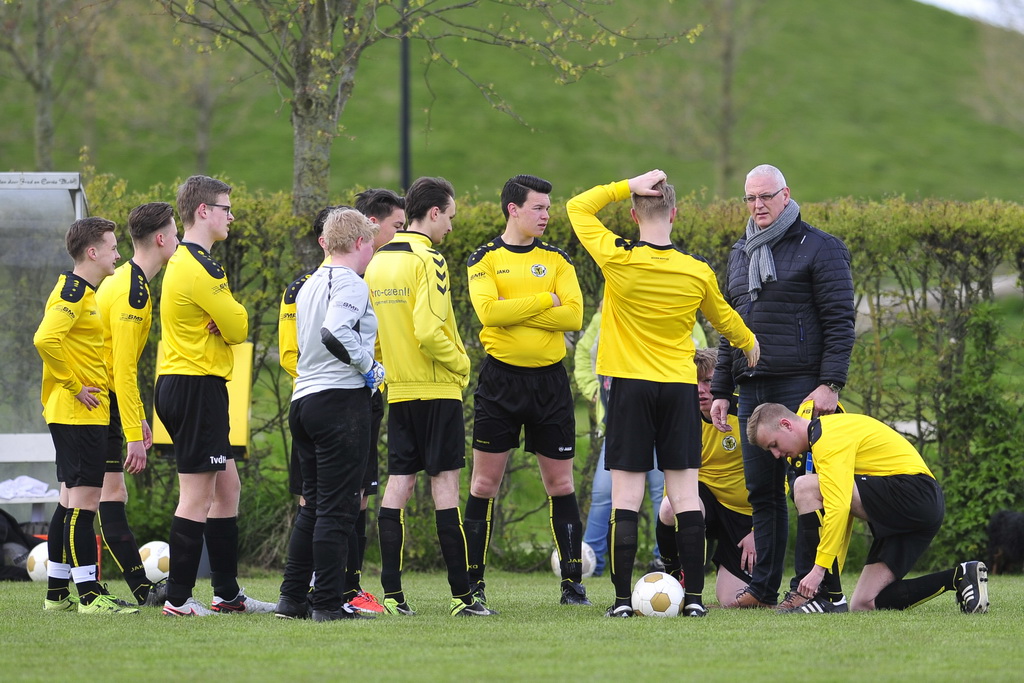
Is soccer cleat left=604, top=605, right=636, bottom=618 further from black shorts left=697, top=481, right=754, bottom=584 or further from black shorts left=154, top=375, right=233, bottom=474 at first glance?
black shorts left=154, top=375, right=233, bottom=474

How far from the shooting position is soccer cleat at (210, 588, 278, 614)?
21.0 feet

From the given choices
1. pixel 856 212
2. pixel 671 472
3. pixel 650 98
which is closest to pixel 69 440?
pixel 671 472

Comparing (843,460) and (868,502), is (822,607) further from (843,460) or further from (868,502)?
(843,460)

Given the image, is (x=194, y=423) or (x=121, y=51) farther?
(x=121, y=51)

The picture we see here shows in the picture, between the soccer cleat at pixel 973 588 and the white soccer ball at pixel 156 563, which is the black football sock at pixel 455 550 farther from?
the soccer cleat at pixel 973 588

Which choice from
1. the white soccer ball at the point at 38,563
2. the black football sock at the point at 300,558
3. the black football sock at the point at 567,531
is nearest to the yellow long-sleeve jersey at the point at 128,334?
the black football sock at the point at 300,558

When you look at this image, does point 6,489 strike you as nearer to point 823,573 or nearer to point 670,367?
point 670,367

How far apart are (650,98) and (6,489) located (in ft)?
69.1

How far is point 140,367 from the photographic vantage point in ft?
30.1

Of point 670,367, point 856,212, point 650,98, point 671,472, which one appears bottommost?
point 671,472

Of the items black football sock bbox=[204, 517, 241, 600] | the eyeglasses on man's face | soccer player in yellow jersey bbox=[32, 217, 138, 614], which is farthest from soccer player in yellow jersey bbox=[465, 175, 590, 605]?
soccer player in yellow jersey bbox=[32, 217, 138, 614]

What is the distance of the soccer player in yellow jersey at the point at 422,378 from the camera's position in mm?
6156

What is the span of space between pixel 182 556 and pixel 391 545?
113 centimetres

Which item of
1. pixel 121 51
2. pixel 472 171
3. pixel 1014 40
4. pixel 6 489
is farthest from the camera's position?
pixel 472 171
